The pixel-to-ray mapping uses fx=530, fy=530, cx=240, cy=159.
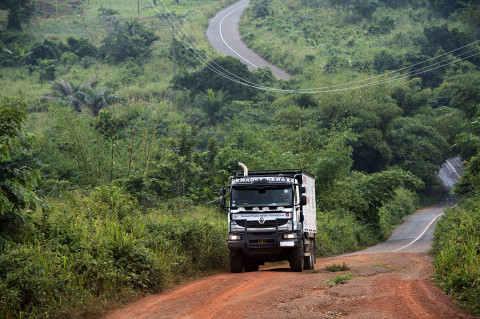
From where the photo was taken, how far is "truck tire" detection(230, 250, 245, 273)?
613 inches

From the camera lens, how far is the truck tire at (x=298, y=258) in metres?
15.6

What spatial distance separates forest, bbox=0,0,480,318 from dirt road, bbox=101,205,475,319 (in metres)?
0.59

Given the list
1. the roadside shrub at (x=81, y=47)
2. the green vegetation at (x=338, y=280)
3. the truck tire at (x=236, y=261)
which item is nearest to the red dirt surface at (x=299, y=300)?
the green vegetation at (x=338, y=280)

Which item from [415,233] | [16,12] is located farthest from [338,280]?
[16,12]

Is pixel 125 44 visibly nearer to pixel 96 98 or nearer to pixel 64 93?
pixel 64 93

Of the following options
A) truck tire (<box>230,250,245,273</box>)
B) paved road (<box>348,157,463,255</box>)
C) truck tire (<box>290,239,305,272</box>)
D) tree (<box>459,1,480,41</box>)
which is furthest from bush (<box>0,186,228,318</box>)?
tree (<box>459,1,480,41</box>)

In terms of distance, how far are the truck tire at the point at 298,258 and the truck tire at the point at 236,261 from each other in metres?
1.52

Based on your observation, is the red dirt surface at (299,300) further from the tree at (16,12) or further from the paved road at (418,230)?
the tree at (16,12)

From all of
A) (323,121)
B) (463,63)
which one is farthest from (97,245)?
(463,63)

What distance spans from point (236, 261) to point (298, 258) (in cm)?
183

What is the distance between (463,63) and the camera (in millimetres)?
Answer: 57844

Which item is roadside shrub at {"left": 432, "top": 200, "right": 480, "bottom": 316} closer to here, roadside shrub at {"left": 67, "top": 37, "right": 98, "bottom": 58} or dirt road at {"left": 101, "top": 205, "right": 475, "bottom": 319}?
dirt road at {"left": 101, "top": 205, "right": 475, "bottom": 319}

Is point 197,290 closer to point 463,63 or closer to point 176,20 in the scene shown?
point 463,63

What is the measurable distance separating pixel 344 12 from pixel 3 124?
7696 centimetres
